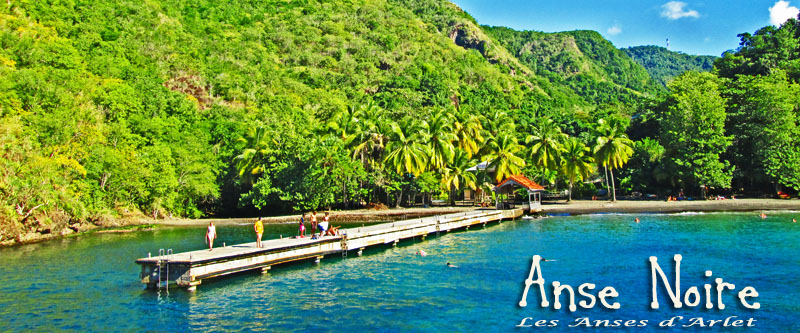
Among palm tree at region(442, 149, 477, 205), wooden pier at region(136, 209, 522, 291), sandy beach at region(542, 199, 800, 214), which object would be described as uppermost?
palm tree at region(442, 149, 477, 205)

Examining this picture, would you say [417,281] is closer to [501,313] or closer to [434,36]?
[501,313]

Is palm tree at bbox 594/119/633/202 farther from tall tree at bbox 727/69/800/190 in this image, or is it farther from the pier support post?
the pier support post

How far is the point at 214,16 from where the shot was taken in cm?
13838

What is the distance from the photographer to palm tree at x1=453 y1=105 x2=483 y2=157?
71.7m

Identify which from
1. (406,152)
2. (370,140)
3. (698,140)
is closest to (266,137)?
(370,140)

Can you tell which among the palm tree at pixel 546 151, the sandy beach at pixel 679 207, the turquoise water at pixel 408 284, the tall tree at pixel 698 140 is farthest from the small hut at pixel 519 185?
the tall tree at pixel 698 140

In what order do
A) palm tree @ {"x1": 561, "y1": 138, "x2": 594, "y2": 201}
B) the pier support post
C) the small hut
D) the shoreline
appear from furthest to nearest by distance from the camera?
palm tree @ {"x1": 561, "y1": 138, "x2": 594, "y2": 201} < the small hut < the shoreline < the pier support post

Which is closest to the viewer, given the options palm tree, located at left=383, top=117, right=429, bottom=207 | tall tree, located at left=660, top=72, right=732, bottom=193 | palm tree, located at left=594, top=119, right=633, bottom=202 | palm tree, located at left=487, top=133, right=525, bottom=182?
palm tree, located at left=383, top=117, right=429, bottom=207

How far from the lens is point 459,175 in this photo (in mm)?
64188

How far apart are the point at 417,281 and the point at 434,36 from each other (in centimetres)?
15280

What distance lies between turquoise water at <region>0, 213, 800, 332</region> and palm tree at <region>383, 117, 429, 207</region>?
19951 millimetres

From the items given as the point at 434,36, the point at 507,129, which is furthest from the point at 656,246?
the point at 434,36

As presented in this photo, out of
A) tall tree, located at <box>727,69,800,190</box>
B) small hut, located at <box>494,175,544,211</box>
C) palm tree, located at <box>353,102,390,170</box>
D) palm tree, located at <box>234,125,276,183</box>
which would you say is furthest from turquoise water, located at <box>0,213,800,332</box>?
tall tree, located at <box>727,69,800,190</box>

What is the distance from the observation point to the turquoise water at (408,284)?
60.0 feet
